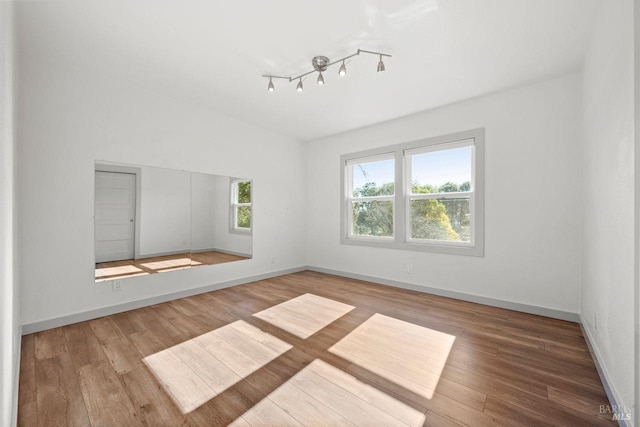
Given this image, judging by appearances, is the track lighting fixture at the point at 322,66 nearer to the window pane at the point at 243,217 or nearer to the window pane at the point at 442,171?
the window pane at the point at 442,171

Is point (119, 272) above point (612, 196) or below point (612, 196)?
below

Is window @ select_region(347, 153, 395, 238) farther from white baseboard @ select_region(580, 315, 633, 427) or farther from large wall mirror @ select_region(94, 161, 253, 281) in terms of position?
white baseboard @ select_region(580, 315, 633, 427)

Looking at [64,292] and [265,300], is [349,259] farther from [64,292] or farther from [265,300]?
[64,292]

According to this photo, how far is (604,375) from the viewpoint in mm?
1782

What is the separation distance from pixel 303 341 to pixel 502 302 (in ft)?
8.30

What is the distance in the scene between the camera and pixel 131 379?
1851mm

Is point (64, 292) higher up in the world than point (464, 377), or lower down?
higher up

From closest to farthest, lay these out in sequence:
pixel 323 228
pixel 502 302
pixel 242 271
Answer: pixel 502 302, pixel 242 271, pixel 323 228

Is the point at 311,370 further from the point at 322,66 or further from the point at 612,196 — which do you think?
the point at 322,66

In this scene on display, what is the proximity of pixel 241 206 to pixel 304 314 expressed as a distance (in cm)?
217

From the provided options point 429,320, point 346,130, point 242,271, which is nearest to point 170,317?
point 242,271

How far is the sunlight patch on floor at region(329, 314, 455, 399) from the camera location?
188 centimetres

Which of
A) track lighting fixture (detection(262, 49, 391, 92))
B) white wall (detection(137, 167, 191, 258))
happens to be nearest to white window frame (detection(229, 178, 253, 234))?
white wall (detection(137, 167, 191, 258))

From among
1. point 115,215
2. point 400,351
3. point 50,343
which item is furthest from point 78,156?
point 400,351
